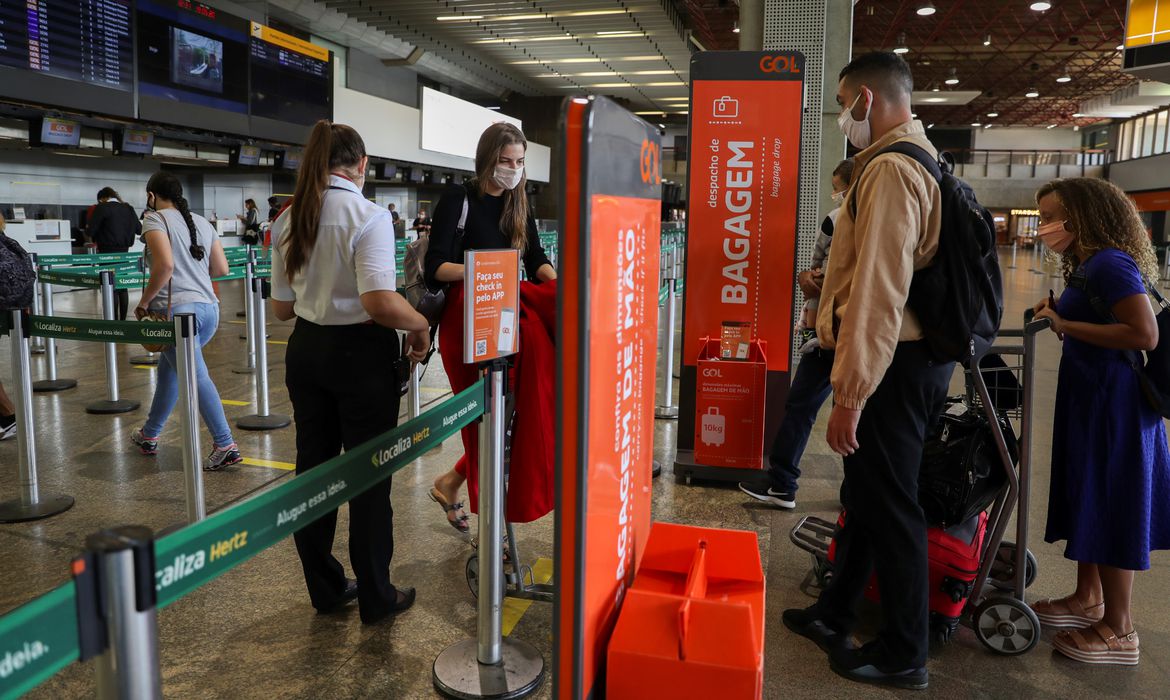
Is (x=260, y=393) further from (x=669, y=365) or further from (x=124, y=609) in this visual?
(x=124, y=609)

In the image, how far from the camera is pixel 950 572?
9.20 feet

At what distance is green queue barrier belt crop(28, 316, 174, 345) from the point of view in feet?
12.9

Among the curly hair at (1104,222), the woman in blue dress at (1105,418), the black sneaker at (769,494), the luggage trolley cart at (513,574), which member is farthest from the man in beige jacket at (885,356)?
the black sneaker at (769,494)

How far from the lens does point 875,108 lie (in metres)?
2.56

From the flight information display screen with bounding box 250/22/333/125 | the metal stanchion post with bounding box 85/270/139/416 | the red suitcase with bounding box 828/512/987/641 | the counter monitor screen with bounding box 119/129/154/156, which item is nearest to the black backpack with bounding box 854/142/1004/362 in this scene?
the red suitcase with bounding box 828/512/987/641

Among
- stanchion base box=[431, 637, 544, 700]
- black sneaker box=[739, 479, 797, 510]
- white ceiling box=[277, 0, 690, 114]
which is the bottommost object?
stanchion base box=[431, 637, 544, 700]

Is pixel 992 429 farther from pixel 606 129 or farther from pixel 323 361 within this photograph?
pixel 323 361

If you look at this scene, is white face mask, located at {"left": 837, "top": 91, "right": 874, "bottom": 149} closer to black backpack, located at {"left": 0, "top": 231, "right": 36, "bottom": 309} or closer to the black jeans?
the black jeans

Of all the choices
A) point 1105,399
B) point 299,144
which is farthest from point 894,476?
point 299,144

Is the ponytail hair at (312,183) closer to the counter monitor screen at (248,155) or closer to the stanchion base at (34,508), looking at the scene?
the stanchion base at (34,508)

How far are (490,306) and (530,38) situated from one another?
19.0 metres

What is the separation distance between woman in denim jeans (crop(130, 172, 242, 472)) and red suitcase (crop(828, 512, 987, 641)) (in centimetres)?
379

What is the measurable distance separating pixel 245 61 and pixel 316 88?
1.81 meters

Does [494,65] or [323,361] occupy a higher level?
[494,65]
